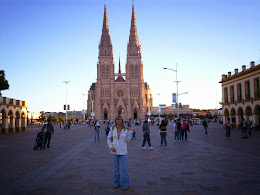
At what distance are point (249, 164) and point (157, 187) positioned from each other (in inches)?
163

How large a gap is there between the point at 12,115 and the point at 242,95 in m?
29.5

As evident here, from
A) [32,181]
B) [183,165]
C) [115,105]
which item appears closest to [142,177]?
[183,165]

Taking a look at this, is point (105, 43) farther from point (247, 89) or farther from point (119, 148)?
point (119, 148)

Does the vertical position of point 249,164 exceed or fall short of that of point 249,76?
it falls short

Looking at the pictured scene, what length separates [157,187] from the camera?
5543 mm

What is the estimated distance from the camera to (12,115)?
33.1 m

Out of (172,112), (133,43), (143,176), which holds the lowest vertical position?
(143,176)

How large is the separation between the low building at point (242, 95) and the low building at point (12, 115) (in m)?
28.2

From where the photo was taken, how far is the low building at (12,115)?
30750 millimetres

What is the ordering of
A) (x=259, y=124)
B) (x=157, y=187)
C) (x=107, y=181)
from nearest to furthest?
(x=157, y=187)
(x=107, y=181)
(x=259, y=124)

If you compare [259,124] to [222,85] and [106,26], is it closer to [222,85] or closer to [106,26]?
[222,85]

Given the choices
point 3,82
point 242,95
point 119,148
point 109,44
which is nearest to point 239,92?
point 242,95

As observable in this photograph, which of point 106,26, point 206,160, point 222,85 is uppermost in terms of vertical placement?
point 106,26

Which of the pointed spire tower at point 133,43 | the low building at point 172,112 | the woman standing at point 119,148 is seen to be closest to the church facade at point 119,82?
the pointed spire tower at point 133,43
